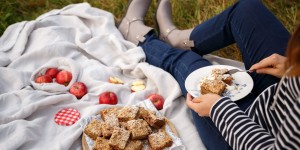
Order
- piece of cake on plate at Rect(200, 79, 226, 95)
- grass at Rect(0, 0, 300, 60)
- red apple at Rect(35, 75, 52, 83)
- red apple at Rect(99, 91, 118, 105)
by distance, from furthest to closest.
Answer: grass at Rect(0, 0, 300, 60) → red apple at Rect(35, 75, 52, 83) → red apple at Rect(99, 91, 118, 105) → piece of cake on plate at Rect(200, 79, 226, 95)

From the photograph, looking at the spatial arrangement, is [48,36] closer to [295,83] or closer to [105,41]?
[105,41]

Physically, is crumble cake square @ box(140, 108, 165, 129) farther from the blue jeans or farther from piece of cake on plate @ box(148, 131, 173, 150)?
the blue jeans

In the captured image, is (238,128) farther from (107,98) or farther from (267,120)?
(107,98)

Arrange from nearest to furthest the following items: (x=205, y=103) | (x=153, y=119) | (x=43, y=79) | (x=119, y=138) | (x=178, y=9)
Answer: (x=205, y=103) < (x=119, y=138) < (x=153, y=119) < (x=43, y=79) < (x=178, y=9)

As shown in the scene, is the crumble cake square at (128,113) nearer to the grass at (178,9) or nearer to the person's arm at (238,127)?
the person's arm at (238,127)

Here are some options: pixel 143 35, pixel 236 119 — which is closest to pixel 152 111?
pixel 236 119

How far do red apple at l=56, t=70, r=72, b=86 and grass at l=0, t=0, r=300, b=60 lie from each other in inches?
39.7

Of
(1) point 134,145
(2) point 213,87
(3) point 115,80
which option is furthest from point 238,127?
(3) point 115,80

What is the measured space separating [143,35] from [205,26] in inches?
20.3

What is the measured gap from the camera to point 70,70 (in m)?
2.37

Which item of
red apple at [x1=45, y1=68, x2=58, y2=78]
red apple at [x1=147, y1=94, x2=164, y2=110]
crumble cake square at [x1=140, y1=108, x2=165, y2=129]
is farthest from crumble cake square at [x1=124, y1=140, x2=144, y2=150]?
red apple at [x1=45, y1=68, x2=58, y2=78]

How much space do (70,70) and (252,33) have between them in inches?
45.4

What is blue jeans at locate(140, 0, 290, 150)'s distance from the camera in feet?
5.99

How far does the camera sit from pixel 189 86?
1922 mm
